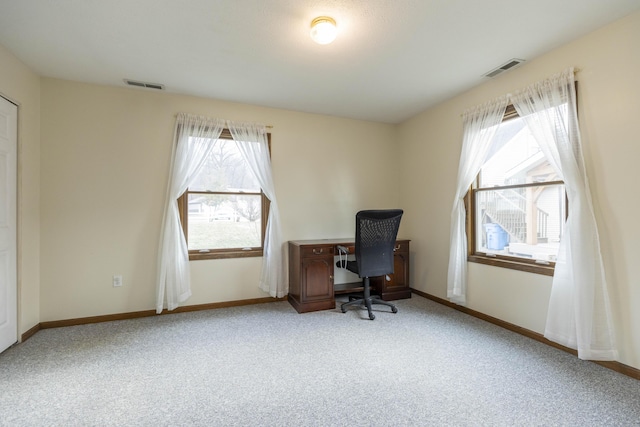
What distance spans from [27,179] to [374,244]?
3527mm

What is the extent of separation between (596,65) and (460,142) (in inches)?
53.2

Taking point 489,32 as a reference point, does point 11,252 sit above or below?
below

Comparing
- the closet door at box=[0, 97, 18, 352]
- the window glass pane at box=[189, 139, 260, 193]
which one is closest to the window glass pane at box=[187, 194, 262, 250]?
the window glass pane at box=[189, 139, 260, 193]

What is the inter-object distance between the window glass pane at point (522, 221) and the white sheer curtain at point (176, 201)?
10.9 feet

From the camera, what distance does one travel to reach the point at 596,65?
226 cm

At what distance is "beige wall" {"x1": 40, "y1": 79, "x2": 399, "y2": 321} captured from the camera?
9.96ft

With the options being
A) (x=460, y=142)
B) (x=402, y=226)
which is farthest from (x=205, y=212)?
(x=460, y=142)

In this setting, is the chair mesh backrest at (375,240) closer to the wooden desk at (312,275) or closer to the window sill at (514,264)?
the wooden desk at (312,275)

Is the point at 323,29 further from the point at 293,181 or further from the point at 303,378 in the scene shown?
the point at 303,378

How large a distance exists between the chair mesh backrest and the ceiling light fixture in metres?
1.69

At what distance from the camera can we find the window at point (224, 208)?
3.59 meters

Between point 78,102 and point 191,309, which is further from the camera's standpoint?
point 191,309

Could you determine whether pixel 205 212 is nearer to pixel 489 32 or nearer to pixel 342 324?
pixel 342 324

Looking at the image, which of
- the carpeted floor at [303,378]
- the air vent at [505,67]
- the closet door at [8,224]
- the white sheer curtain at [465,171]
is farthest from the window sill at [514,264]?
the closet door at [8,224]
